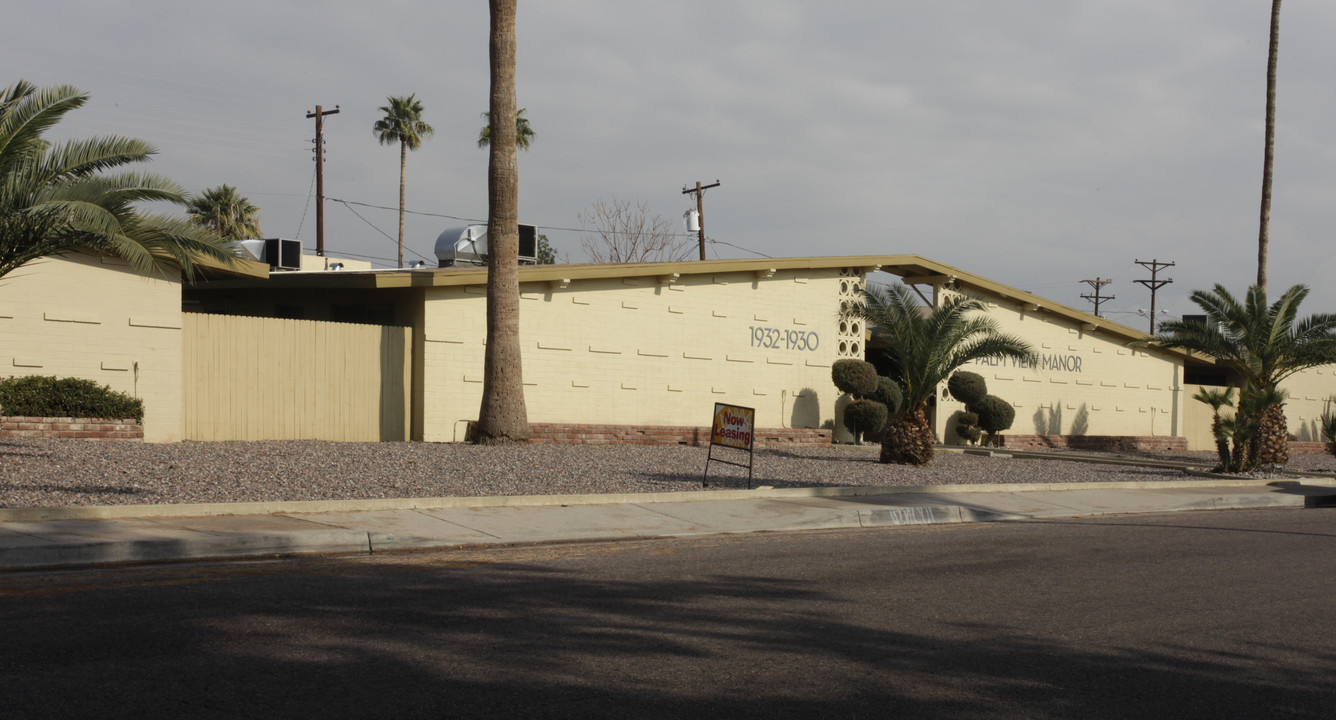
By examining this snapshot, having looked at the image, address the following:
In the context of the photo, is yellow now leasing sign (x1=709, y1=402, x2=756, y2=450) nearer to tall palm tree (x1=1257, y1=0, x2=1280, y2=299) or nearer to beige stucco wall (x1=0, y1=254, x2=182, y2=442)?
beige stucco wall (x1=0, y1=254, x2=182, y2=442)

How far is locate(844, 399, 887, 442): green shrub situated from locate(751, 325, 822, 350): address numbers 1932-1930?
72.9 inches

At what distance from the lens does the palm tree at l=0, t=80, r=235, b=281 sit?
13219mm

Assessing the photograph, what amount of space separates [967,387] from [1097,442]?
6397 mm

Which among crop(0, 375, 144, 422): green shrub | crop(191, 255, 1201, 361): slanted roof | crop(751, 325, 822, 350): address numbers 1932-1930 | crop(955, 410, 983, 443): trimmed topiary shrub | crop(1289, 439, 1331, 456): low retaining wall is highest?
crop(191, 255, 1201, 361): slanted roof

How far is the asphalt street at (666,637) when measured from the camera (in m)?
5.54

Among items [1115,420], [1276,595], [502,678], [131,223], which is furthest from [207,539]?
[1115,420]

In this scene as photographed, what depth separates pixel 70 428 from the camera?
1700 cm

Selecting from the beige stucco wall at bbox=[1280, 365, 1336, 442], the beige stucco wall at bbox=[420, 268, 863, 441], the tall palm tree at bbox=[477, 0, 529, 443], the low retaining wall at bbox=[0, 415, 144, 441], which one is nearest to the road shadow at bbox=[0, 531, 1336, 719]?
the low retaining wall at bbox=[0, 415, 144, 441]

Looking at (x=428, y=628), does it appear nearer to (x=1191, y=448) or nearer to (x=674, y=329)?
(x=674, y=329)

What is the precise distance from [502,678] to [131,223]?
11.4m

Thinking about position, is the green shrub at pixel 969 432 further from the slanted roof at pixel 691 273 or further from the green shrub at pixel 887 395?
the slanted roof at pixel 691 273

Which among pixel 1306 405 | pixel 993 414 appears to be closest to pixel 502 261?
pixel 993 414

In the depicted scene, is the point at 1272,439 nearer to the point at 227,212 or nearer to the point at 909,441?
the point at 909,441

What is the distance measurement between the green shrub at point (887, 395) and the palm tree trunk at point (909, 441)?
21.0ft
